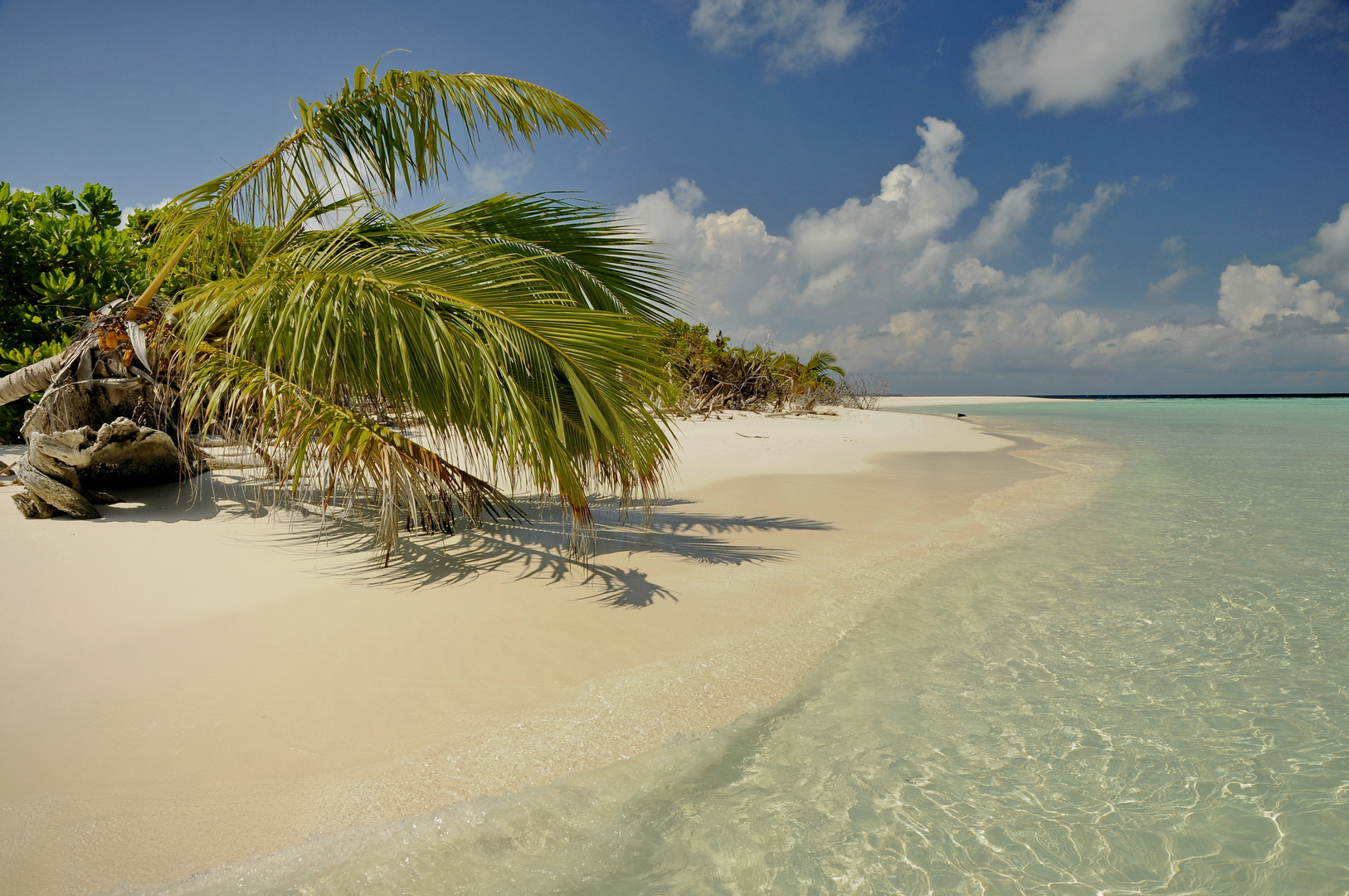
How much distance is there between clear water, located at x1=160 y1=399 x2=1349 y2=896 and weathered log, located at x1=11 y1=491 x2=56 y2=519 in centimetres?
413

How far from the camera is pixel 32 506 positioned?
445 centimetres

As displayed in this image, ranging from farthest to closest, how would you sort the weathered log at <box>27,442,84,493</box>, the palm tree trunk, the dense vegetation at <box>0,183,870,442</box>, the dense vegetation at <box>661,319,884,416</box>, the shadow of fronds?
the dense vegetation at <box>661,319,884,416</box> → the dense vegetation at <box>0,183,870,442</box> → the palm tree trunk → the weathered log at <box>27,442,84,493</box> → the shadow of fronds

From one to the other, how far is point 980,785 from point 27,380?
758 cm

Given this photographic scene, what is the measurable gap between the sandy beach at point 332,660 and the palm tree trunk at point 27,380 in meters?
1.19

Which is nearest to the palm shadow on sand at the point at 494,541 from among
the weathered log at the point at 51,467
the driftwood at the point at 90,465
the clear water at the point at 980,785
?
the driftwood at the point at 90,465

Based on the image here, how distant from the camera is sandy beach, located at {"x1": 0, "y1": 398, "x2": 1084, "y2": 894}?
1938mm

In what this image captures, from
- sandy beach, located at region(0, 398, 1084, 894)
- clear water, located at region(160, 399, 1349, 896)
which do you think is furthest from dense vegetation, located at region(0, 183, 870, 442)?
clear water, located at region(160, 399, 1349, 896)

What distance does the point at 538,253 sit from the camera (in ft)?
17.1

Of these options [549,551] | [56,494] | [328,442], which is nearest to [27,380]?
[56,494]

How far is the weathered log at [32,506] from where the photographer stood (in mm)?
4434

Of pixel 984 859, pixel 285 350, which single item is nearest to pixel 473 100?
pixel 285 350

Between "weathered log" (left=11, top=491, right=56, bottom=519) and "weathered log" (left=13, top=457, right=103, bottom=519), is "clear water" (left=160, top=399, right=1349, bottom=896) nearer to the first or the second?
"weathered log" (left=13, top=457, right=103, bottom=519)

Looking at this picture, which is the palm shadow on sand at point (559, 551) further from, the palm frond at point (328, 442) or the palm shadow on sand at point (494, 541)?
the palm frond at point (328, 442)

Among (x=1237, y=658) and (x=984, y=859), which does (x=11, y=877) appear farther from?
(x=1237, y=658)
